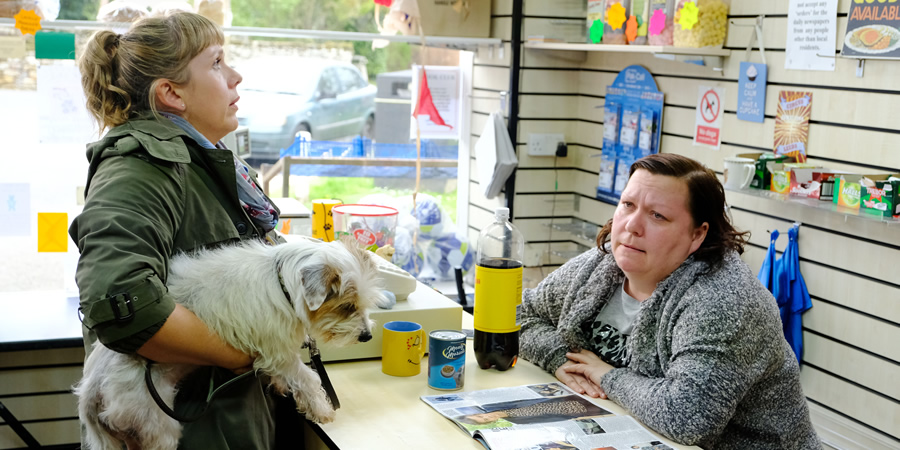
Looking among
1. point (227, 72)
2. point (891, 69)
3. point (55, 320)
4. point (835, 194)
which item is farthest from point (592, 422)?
point (55, 320)

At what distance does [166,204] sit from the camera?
144 centimetres

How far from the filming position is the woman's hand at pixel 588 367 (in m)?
2.01

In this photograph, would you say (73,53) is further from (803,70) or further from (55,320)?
(803,70)

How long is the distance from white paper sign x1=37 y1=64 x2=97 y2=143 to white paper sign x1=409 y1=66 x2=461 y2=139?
1.71m

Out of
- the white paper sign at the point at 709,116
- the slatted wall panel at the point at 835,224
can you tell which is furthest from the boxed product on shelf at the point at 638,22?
the white paper sign at the point at 709,116

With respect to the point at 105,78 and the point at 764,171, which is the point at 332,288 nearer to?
the point at 105,78

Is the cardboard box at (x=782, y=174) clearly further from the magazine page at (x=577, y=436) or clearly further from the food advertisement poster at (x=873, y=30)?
the magazine page at (x=577, y=436)

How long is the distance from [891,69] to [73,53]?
10.5 feet

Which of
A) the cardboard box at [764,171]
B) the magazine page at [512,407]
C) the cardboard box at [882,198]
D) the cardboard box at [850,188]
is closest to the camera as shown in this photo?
the magazine page at [512,407]

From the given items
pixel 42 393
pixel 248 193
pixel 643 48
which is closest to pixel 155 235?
pixel 248 193

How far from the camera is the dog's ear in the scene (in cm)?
147

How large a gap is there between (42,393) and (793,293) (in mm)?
2910

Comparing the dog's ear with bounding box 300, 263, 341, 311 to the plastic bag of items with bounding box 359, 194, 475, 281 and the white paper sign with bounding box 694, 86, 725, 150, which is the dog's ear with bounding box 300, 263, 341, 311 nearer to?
the white paper sign with bounding box 694, 86, 725, 150

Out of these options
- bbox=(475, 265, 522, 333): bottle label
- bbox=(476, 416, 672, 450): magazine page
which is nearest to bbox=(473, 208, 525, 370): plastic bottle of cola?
bbox=(475, 265, 522, 333): bottle label
